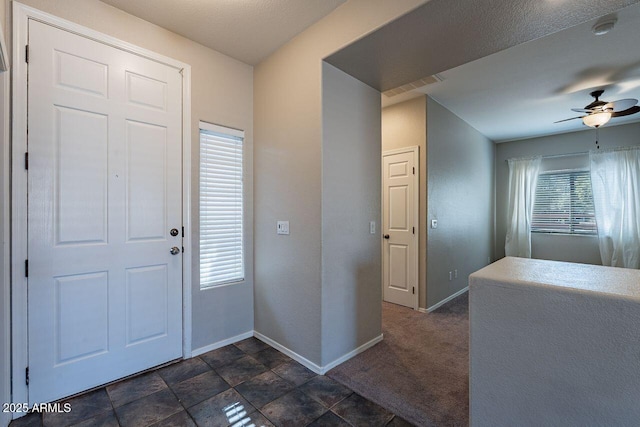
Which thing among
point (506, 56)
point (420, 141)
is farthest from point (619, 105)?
point (420, 141)

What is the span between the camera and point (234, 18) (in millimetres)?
2170

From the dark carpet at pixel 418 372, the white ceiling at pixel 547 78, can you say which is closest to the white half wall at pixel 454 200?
the white ceiling at pixel 547 78

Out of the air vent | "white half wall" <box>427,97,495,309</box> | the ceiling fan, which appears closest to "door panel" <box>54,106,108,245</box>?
the air vent

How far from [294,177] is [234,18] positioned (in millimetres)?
1279

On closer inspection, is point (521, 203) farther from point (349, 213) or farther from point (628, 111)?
point (349, 213)

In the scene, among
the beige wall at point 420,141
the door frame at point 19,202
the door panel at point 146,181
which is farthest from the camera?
the beige wall at point 420,141

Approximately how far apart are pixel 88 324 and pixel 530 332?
2597 millimetres

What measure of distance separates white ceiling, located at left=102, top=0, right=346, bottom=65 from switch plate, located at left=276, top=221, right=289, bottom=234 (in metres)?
1.57

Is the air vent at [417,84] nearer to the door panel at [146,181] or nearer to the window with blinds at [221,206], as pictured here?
the window with blinds at [221,206]

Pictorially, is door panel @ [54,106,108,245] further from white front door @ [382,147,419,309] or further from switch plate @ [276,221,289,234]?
white front door @ [382,147,419,309]

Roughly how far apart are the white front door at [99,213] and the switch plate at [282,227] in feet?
2.69

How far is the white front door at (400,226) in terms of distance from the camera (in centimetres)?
368

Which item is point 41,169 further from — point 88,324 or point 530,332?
point 530,332

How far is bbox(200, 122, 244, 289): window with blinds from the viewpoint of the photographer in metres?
2.54
